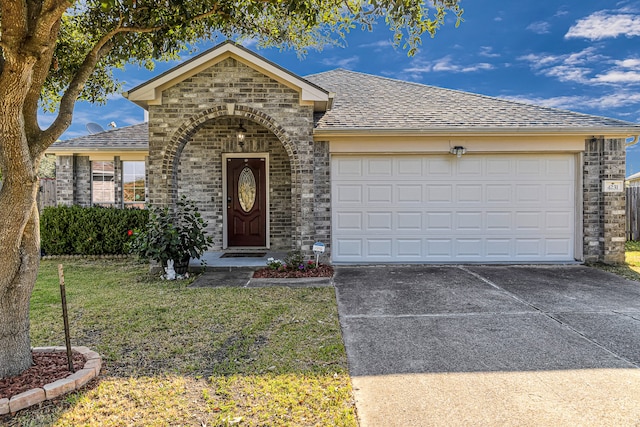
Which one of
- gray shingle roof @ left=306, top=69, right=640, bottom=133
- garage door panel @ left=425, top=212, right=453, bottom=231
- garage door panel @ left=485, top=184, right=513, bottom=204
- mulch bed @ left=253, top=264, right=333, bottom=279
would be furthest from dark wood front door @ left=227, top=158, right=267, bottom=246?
garage door panel @ left=485, top=184, right=513, bottom=204

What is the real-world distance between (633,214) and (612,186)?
19.8ft

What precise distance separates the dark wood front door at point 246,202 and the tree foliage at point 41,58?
4198 mm

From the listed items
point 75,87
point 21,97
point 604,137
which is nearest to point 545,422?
point 21,97

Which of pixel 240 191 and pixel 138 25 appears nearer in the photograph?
pixel 138 25

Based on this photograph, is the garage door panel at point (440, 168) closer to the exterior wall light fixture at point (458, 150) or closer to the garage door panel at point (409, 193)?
the exterior wall light fixture at point (458, 150)

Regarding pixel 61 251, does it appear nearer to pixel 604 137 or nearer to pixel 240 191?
pixel 240 191

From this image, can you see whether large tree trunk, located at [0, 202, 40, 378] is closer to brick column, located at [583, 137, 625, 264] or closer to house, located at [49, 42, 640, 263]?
house, located at [49, 42, 640, 263]

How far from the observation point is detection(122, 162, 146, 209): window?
11.3 meters

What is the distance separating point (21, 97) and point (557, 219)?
9.73 metres

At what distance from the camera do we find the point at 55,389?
2855mm

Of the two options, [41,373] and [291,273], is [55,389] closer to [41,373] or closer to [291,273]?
[41,373]

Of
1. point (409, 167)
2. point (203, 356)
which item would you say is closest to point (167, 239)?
point (203, 356)

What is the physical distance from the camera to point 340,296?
5.87 meters

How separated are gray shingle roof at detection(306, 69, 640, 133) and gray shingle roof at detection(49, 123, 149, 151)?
5584 mm
